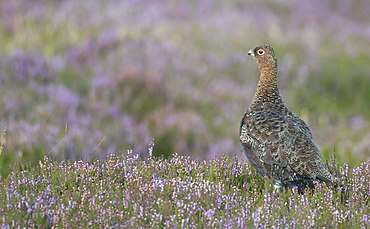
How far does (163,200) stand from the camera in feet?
13.4

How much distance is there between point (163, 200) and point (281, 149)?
1.27 m

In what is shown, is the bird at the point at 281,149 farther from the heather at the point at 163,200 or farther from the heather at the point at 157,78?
the heather at the point at 157,78

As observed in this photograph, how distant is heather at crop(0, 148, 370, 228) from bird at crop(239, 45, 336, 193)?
169 millimetres

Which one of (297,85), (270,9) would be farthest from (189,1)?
(297,85)

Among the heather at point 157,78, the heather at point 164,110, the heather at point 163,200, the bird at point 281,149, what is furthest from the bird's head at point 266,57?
the heather at point 157,78

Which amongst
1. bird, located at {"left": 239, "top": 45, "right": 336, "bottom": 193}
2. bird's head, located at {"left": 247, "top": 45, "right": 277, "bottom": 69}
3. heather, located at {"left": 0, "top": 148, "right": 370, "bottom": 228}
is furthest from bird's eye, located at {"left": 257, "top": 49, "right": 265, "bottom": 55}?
heather, located at {"left": 0, "top": 148, "right": 370, "bottom": 228}

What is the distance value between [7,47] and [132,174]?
631 centimetres

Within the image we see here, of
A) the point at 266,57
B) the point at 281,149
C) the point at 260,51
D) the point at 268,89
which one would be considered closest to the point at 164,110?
the point at 260,51

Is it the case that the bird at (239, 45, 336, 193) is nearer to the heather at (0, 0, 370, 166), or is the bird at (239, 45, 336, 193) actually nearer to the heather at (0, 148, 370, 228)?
the heather at (0, 148, 370, 228)

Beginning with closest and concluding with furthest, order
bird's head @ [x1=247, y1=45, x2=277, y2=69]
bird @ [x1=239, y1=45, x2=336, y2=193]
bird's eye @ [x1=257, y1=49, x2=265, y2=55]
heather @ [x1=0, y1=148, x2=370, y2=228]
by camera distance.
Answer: heather @ [x1=0, y1=148, x2=370, y2=228]
bird @ [x1=239, y1=45, x2=336, y2=193]
bird's head @ [x1=247, y1=45, x2=277, y2=69]
bird's eye @ [x1=257, y1=49, x2=265, y2=55]

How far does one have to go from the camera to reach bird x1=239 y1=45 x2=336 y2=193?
4.71m

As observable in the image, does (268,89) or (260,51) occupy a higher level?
(260,51)

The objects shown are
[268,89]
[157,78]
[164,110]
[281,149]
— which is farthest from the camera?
[157,78]

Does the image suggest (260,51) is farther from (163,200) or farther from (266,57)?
(163,200)
